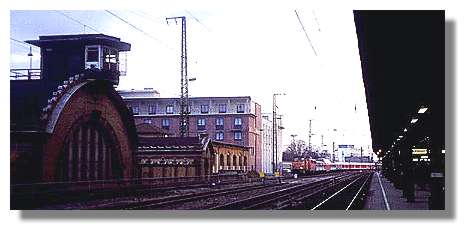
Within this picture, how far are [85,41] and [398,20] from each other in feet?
12.3

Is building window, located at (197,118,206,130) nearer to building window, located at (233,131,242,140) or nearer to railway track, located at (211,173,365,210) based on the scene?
building window, located at (233,131,242,140)

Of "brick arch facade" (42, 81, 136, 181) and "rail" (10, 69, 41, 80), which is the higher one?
"rail" (10, 69, 41, 80)

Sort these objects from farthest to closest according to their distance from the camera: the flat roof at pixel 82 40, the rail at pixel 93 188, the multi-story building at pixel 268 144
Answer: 1. the multi-story building at pixel 268 144
2. the flat roof at pixel 82 40
3. the rail at pixel 93 188

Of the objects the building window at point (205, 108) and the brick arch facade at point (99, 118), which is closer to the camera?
the brick arch facade at point (99, 118)

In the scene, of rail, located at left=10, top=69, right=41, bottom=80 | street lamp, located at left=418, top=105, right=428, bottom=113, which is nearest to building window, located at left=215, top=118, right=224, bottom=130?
rail, located at left=10, top=69, right=41, bottom=80

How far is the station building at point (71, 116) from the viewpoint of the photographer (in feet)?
22.0

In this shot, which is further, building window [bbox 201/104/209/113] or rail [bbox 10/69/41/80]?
building window [bbox 201/104/209/113]

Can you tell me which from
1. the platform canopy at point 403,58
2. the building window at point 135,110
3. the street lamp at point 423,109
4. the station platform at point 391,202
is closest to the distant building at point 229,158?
the building window at point 135,110

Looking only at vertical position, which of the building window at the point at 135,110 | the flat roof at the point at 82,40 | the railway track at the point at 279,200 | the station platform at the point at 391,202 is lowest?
the station platform at the point at 391,202

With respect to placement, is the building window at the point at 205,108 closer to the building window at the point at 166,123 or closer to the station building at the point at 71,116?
the building window at the point at 166,123

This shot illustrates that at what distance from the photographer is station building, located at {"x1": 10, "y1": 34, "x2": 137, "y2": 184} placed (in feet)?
22.0

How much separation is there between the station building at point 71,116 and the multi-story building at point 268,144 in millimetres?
1514
